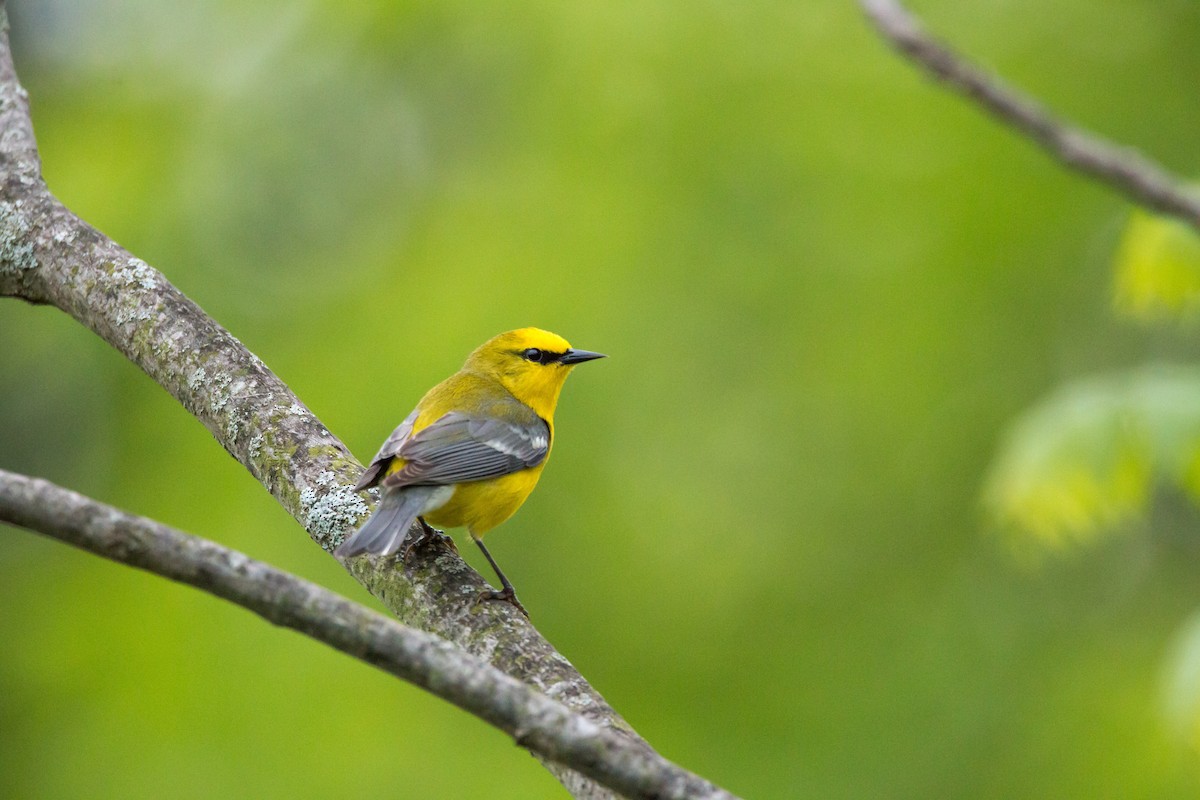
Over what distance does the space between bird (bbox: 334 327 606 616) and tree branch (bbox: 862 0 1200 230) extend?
1.83m

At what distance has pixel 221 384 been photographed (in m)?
3.47

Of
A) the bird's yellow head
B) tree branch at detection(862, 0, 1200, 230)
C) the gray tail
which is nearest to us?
tree branch at detection(862, 0, 1200, 230)

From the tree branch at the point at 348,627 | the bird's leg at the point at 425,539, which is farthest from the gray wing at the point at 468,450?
the tree branch at the point at 348,627

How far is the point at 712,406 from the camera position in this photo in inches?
332

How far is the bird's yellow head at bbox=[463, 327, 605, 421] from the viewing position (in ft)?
17.3

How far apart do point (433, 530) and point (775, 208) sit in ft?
17.4

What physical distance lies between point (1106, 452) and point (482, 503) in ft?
8.51

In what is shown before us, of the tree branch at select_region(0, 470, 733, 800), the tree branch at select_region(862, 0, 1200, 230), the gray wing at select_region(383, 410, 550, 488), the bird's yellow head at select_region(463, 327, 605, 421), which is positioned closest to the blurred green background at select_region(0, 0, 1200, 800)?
the bird's yellow head at select_region(463, 327, 605, 421)

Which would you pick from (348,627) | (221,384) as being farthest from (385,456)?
(348,627)

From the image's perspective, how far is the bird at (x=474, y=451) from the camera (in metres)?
3.52

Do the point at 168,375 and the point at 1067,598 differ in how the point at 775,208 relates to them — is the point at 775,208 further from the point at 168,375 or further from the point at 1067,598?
the point at 168,375

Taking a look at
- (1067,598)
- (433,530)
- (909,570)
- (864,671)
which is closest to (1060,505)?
(433,530)

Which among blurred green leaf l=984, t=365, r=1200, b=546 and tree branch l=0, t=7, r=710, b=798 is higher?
tree branch l=0, t=7, r=710, b=798

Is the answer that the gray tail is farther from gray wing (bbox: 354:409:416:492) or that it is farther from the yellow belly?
the yellow belly
